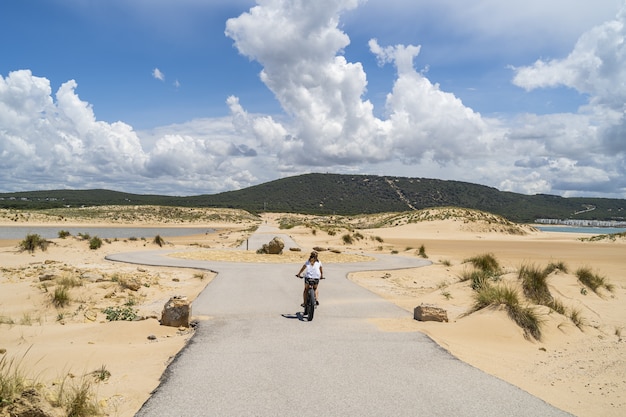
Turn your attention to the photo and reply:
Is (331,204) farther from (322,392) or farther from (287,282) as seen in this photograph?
(322,392)

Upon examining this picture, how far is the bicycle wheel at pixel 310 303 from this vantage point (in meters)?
10.1

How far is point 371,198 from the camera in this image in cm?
17738

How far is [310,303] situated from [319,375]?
413 cm

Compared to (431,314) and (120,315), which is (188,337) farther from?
(431,314)

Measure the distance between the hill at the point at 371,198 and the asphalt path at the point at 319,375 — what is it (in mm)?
141392

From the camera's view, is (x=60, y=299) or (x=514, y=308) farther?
(x=60, y=299)

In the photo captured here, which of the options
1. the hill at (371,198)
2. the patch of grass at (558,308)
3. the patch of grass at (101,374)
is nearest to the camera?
the patch of grass at (101,374)

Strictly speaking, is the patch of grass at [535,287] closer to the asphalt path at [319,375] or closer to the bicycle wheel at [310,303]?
the asphalt path at [319,375]

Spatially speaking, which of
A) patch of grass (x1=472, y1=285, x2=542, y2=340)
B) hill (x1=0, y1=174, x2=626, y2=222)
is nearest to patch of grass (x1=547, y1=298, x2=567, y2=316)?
patch of grass (x1=472, y1=285, x2=542, y2=340)

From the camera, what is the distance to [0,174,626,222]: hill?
163 meters

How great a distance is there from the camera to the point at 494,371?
701 cm

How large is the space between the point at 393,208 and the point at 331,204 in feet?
77.4

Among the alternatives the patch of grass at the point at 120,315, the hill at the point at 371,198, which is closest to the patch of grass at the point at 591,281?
the patch of grass at the point at 120,315

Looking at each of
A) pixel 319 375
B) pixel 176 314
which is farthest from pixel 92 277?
pixel 319 375
